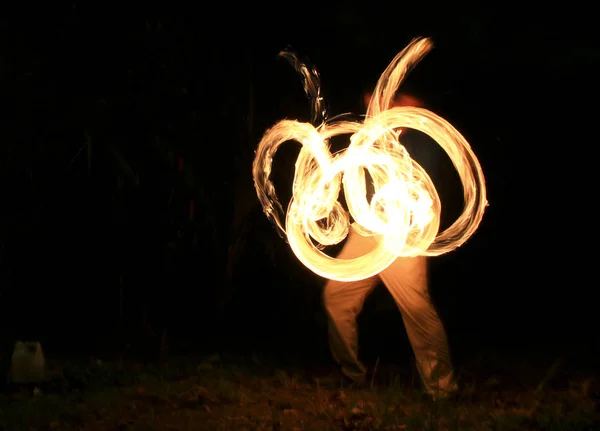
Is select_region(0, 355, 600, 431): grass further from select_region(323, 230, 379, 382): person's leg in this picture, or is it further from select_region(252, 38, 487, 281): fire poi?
select_region(252, 38, 487, 281): fire poi

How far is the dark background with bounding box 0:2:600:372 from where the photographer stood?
25.9 feet

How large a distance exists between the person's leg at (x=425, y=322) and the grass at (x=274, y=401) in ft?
0.51

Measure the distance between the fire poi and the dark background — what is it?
1581 millimetres

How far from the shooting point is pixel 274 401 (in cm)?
625

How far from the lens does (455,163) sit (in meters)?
6.39

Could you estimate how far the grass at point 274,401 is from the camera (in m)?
5.64

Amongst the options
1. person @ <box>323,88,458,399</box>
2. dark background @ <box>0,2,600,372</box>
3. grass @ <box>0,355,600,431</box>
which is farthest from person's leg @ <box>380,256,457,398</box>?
dark background @ <box>0,2,600,372</box>

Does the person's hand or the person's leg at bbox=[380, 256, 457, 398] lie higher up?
the person's hand

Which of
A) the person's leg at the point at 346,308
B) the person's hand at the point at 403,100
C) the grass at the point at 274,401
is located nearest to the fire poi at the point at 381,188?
the person's hand at the point at 403,100

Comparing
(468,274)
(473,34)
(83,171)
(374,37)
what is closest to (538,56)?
(473,34)

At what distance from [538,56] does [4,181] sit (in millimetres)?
4993

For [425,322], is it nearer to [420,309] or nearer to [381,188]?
[420,309]

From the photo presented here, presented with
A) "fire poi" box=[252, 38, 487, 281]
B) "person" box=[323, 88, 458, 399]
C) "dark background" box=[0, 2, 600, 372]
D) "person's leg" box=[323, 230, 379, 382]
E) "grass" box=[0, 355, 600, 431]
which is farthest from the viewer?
"dark background" box=[0, 2, 600, 372]

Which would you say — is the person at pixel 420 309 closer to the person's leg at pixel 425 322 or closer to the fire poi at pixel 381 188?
the person's leg at pixel 425 322
